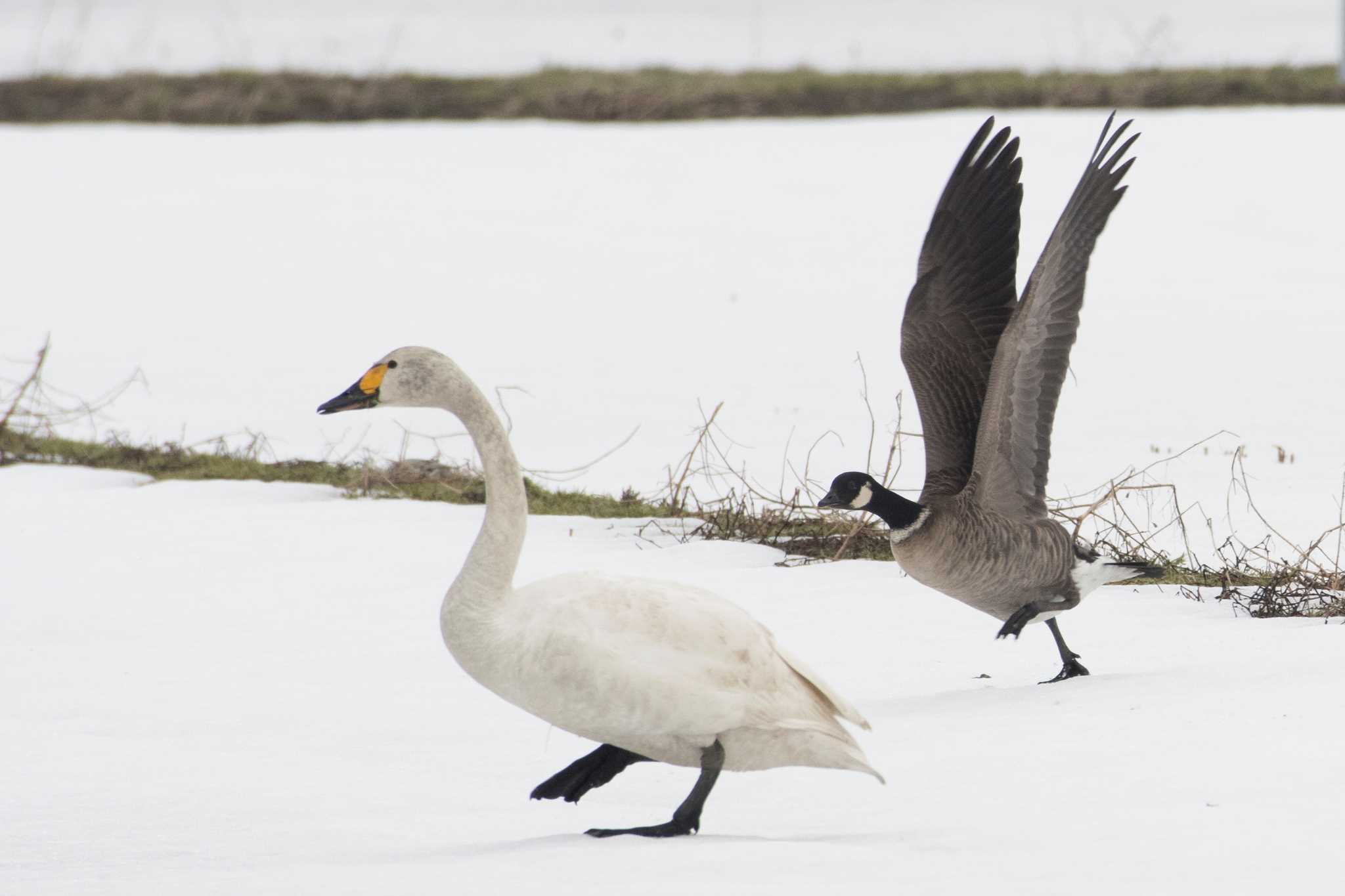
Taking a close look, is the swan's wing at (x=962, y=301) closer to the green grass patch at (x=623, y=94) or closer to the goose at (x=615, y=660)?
the goose at (x=615, y=660)

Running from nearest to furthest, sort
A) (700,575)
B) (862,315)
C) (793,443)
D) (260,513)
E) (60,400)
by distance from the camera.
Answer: (700,575) < (260,513) < (793,443) < (60,400) < (862,315)

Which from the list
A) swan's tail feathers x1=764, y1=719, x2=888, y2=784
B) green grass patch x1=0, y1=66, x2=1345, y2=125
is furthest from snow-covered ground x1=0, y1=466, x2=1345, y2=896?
green grass patch x1=0, y1=66, x2=1345, y2=125

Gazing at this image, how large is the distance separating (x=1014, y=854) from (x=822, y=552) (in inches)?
162

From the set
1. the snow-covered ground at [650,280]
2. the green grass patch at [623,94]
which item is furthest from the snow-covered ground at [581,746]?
the green grass patch at [623,94]

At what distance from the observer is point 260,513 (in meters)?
8.60

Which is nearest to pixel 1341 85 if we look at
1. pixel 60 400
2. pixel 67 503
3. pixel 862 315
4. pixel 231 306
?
pixel 862 315

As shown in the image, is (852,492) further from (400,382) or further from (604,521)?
(604,521)

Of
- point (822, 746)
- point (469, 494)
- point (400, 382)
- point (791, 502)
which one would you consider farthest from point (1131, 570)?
point (469, 494)

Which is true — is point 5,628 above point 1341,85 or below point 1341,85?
below

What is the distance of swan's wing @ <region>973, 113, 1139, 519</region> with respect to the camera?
5.43 m

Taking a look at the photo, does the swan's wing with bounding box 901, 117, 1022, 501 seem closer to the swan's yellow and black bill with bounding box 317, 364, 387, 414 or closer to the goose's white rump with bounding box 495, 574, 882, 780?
the goose's white rump with bounding box 495, 574, 882, 780

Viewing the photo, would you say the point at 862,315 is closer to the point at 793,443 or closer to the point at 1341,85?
the point at 793,443

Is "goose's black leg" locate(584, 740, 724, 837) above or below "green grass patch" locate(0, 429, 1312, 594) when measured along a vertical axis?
below

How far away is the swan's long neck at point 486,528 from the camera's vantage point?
3898mm
